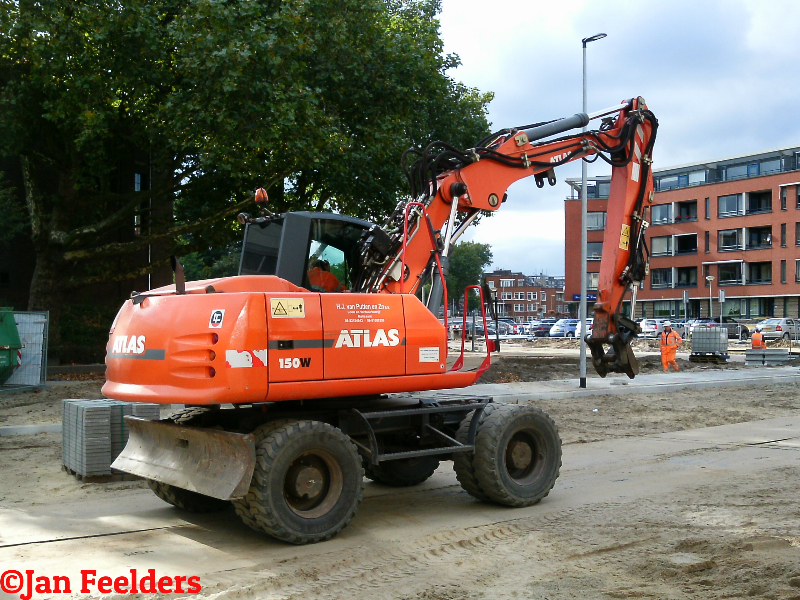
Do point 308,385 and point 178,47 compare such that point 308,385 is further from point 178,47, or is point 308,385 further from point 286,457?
point 178,47

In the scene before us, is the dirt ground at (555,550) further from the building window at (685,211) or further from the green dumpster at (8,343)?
the building window at (685,211)

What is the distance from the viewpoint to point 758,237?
217 ft

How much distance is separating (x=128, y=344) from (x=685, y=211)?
71333 mm

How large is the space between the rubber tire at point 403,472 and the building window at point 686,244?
67.5m

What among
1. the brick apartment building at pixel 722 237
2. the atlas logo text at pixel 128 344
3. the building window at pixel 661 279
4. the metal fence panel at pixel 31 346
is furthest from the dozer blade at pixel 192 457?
the building window at pixel 661 279

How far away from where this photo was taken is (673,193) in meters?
71.6

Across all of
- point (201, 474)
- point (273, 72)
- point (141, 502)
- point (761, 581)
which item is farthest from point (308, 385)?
point (273, 72)

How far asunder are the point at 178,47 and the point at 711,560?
15.3 metres

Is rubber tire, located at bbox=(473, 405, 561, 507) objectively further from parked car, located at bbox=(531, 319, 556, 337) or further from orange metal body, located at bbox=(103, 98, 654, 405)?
parked car, located at bbox=(531, 319, 556, 337)

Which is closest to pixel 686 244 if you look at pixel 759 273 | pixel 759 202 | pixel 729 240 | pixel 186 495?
pixel 729 240

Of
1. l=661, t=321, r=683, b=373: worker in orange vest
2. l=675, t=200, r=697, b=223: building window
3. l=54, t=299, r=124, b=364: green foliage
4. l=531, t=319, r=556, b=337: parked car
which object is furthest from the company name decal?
l=675, t=200, r=697, b=223: building window

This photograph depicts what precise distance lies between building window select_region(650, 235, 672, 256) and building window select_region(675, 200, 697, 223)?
6.42 ft

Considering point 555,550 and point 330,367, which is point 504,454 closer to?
point 555,550

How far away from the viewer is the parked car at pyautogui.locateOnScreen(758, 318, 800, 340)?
47.6 metres
